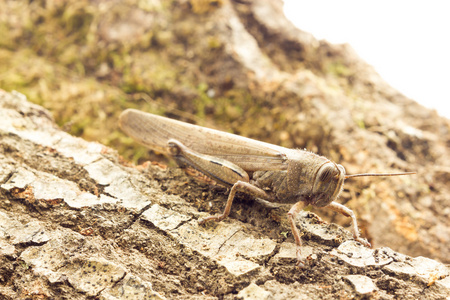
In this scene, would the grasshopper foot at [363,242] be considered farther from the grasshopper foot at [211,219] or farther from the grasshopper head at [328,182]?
the grasshopper foot at [211,219]

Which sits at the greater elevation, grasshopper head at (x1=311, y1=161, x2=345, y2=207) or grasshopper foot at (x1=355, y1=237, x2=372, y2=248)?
grasshopper head at (x1=311, y1=161, x2=345, y2=207)

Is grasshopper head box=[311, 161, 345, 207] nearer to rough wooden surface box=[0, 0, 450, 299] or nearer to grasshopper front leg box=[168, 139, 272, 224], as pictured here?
rough wooden surface box=[0, 0, 450, 299]

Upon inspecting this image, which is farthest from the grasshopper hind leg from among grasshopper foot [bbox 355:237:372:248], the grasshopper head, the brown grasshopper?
grasshopper foot [bbox 355:237:372:248]

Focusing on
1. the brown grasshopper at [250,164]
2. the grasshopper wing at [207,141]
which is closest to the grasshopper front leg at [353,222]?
the brown grasshopper at [250,164]

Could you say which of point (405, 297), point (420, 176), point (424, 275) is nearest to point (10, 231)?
point (405, 297)

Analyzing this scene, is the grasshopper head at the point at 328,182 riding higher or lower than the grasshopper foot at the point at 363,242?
higher

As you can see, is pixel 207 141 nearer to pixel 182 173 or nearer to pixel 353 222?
pixel 182 173

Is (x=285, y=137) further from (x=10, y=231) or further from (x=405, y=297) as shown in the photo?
(x=10, y=231)

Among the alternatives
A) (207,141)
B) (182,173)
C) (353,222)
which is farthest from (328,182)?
(182,173)
